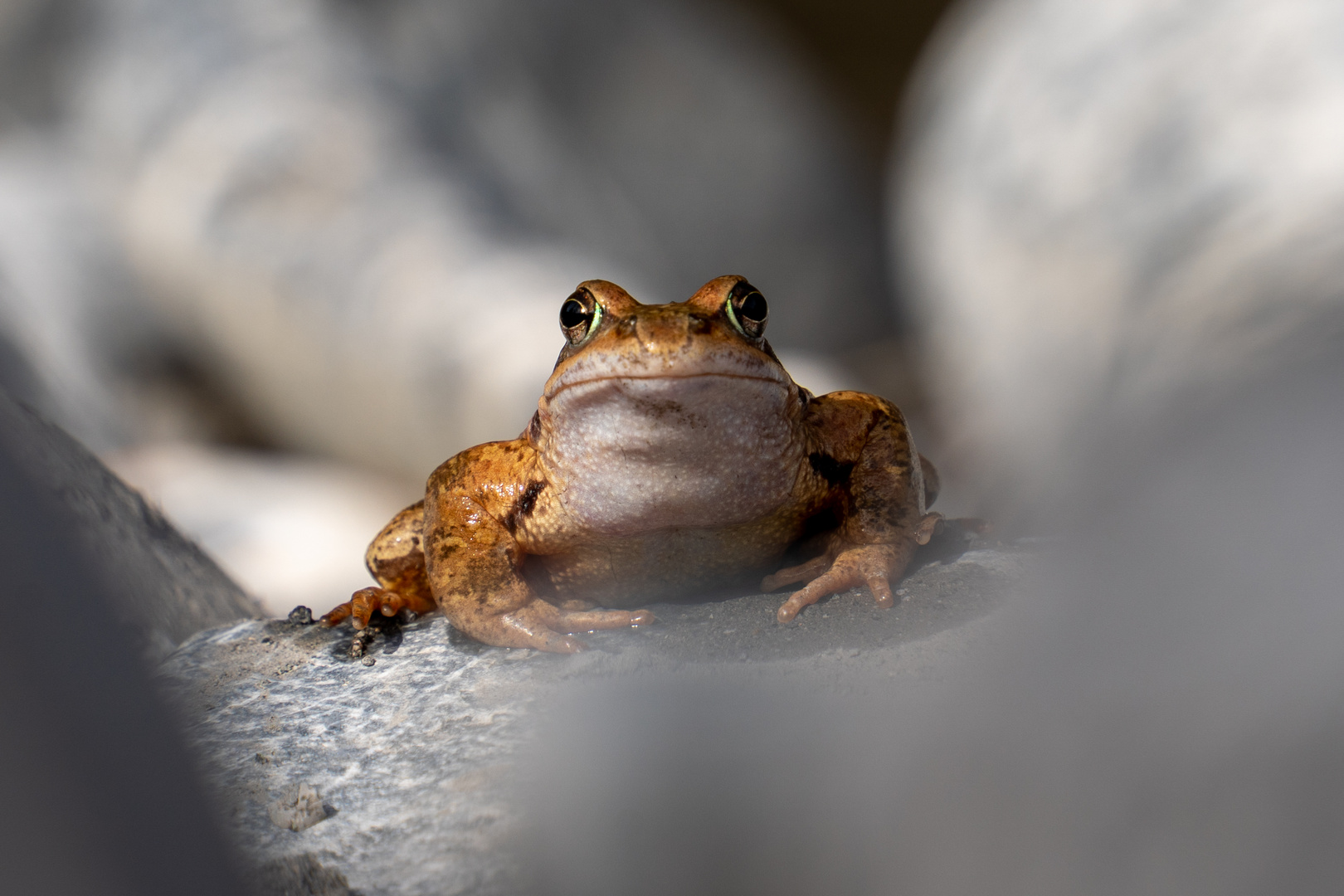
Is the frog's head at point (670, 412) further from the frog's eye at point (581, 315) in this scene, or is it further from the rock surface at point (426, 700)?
the rock surface at point (426, 700)

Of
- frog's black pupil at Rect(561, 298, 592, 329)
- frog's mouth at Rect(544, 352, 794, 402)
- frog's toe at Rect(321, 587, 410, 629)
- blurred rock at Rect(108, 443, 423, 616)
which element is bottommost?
frog's toe at Rect(321, 587, 410, 629)

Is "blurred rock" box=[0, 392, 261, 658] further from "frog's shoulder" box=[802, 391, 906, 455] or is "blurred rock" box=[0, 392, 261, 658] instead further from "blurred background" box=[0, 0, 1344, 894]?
"frog's shoulder" box=[802, 391, 906, 455]

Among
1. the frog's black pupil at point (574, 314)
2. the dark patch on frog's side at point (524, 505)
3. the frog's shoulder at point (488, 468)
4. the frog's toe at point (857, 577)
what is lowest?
the frog's toe at point (857, 577)

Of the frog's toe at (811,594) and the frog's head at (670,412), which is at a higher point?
the frog's head at (670,412)

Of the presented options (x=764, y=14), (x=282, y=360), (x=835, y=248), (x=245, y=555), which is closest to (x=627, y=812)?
(x=245, y=555)

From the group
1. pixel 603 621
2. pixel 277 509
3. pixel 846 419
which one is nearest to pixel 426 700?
pixel 603 621

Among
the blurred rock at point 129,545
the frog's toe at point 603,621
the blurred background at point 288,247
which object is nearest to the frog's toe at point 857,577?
the frog's toe at point 603,621

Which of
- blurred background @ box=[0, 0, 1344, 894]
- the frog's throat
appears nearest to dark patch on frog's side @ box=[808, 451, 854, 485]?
the frog's throat

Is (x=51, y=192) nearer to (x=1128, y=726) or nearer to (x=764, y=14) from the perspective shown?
(x=764, y=14)
